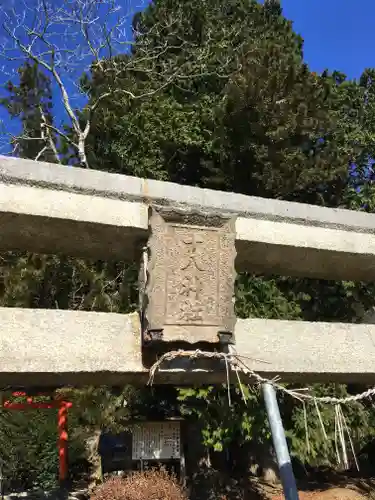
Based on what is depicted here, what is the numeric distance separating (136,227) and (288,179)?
21.6 feet

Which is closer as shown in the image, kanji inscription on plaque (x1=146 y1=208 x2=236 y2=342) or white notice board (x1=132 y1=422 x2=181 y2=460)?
kanji inscription on plaque (x1=146 y1=208 x2=236 y2=342)

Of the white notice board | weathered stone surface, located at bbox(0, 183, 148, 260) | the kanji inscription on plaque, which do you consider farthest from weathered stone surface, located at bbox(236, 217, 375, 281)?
the white notice board

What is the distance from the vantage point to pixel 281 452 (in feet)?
6.51

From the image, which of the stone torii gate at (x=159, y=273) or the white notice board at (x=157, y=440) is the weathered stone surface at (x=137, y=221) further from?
the white notice board at (x=157, y=440)

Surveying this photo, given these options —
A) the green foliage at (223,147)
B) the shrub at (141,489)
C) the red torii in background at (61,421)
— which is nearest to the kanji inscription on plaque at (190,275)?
the green foliage at (223,147)

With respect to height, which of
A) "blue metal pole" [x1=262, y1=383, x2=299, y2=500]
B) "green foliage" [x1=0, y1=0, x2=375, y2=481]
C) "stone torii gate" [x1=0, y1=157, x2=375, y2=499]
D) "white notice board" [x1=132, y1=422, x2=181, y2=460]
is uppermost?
"green foliage" [x1=0, y1=0, x2=375, y2=481]

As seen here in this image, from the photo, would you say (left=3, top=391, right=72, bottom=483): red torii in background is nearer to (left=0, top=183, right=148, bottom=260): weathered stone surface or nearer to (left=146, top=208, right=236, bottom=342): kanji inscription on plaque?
(left=0, top=183, right=148, bottom=260): weathered stone surface

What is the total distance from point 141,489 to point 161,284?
4.63 m

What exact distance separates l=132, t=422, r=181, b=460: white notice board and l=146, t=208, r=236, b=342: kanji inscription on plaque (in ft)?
17.5

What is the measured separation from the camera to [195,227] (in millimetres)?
2340

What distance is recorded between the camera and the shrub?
583cm

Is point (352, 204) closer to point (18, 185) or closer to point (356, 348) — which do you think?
point (356, 348)

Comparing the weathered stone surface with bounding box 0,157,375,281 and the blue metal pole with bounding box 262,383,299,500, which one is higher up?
the weathered stone surface with bounding box 0,157,375,281

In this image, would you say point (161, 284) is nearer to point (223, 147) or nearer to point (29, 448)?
point (223, 147)
